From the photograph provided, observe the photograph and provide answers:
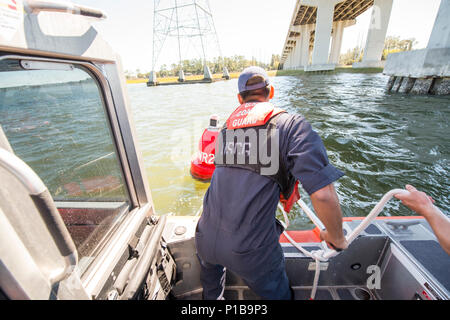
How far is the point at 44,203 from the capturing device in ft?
2.08

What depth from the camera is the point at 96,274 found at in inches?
48.4

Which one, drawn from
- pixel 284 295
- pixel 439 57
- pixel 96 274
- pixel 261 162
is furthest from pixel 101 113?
pixel 439 57

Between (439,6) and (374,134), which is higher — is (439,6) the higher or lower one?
the higher one

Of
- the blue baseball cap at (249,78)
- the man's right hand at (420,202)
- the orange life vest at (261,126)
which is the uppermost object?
the blue baseball cap at (249,78)

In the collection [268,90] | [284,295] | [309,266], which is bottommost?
[309,266]

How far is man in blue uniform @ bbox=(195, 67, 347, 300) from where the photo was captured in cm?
117

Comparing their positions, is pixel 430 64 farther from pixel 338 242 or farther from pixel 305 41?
pixel 305 41

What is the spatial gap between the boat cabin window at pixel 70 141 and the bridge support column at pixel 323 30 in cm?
3541

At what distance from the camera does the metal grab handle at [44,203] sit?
1.92 feet

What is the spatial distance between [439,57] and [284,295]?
17.5 metres

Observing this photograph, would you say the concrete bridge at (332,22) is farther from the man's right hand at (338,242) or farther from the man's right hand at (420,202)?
the man's right hand at (338,242)

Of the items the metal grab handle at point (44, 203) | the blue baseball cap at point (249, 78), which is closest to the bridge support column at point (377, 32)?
the blue baseball cap at point (249, 78)

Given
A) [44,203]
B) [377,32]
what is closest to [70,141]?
[44,203]

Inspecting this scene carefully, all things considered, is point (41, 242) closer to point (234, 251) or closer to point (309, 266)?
point (234, 251)
